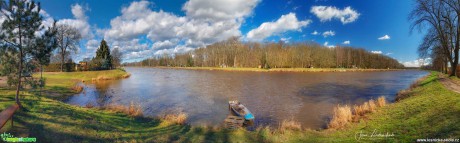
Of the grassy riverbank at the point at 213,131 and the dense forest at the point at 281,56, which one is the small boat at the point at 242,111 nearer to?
the grassy riverbank at the point at 213,131

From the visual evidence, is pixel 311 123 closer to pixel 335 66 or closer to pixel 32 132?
pixel 32 132

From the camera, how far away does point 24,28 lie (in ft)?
41.9

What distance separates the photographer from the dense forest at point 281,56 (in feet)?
340

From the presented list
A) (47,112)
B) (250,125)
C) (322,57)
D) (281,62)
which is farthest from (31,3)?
(322,57)

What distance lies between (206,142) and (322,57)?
10525 centimetres

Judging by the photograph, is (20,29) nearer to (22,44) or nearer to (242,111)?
(22,44)

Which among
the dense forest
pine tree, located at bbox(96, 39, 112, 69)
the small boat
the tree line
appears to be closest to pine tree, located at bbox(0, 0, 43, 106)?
the tree line

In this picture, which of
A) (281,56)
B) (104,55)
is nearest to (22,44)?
(104,55)

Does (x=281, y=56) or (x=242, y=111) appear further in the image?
(x=281, y=56)

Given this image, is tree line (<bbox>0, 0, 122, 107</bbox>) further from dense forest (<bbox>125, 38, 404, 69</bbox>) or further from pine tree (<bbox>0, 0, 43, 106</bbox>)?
dense forest (<bbox>125, 38, 404, 69</bbox>)

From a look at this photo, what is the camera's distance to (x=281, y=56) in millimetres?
100438

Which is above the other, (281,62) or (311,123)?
(281,62)

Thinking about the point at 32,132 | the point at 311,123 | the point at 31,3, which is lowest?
the point at 311,123

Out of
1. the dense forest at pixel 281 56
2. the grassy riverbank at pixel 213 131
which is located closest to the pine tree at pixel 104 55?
the dense forest at pixel 281 56
